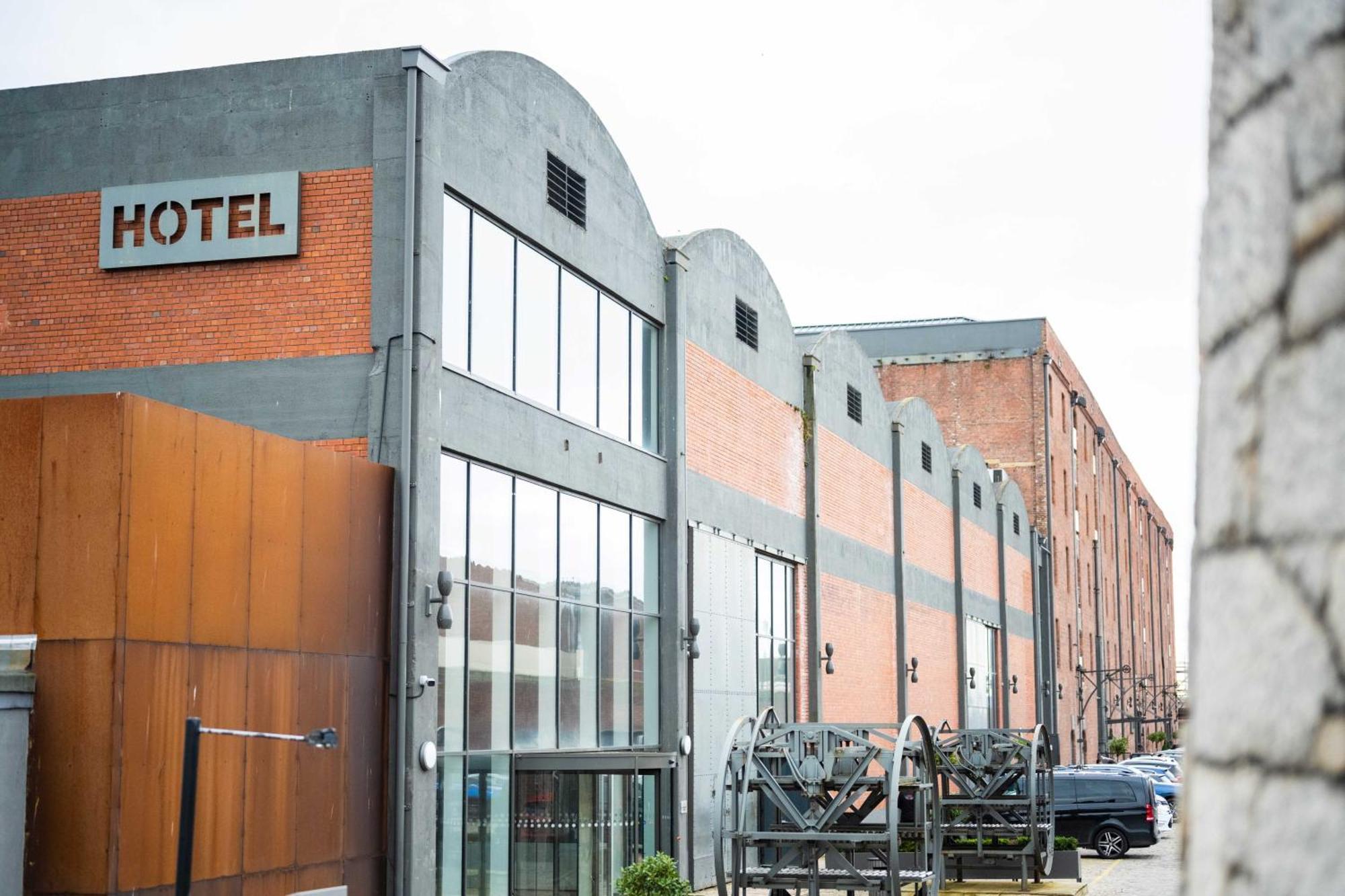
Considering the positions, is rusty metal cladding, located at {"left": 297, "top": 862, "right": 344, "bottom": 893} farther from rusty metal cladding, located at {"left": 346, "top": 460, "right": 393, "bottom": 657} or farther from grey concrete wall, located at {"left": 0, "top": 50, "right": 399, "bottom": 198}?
grey concrete wall, located at {"left": 0, "top": 50, "right": 399, "bottom": 198}

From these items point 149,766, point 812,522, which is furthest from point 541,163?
point 812,522

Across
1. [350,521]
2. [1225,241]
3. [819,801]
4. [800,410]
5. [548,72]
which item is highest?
[548,72]

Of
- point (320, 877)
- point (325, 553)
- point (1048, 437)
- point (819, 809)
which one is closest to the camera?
point (320, 877)

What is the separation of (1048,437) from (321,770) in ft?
169

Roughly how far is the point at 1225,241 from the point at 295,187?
18.9m

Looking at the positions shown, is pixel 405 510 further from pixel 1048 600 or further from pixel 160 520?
pixel 1048 600

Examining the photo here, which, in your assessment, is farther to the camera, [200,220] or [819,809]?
[819,809]

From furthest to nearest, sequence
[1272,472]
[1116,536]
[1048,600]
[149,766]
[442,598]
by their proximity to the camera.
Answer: [1116,536], [1048,600], [442,598], [149,766], [1272,472]

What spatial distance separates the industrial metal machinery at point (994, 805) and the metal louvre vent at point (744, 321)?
28.3 feet

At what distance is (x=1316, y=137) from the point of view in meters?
1.29

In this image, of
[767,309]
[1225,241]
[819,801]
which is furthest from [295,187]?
[1225,241]

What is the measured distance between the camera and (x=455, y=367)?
19.9 meters

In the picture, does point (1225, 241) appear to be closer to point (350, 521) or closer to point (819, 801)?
point (350, 521)

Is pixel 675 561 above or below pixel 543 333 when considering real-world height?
below
